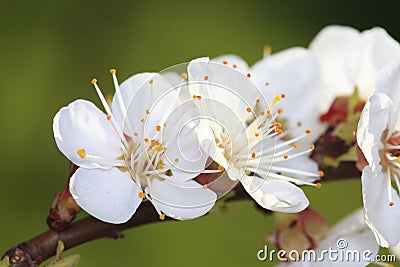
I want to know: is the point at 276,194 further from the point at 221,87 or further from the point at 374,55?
the point at 374,55

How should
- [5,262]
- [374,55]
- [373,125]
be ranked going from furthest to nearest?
[374,55] → [373,125] → [5,262]

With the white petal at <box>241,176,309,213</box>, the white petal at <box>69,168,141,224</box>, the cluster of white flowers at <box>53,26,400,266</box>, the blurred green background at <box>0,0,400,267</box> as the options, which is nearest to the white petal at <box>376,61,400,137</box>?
the cluster of white flowers at <box>53,26,400,266</box>

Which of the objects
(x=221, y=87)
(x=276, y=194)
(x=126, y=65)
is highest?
(x=221, y=87)

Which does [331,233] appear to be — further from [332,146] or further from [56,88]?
[56,88]

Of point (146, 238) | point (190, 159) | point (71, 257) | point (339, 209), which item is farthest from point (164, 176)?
point (339, 209)

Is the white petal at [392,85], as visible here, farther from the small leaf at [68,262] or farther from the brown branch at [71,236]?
the small leaf at [68,262]

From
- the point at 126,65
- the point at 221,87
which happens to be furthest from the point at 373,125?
the point at 126,65

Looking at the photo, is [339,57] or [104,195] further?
[339,57]
